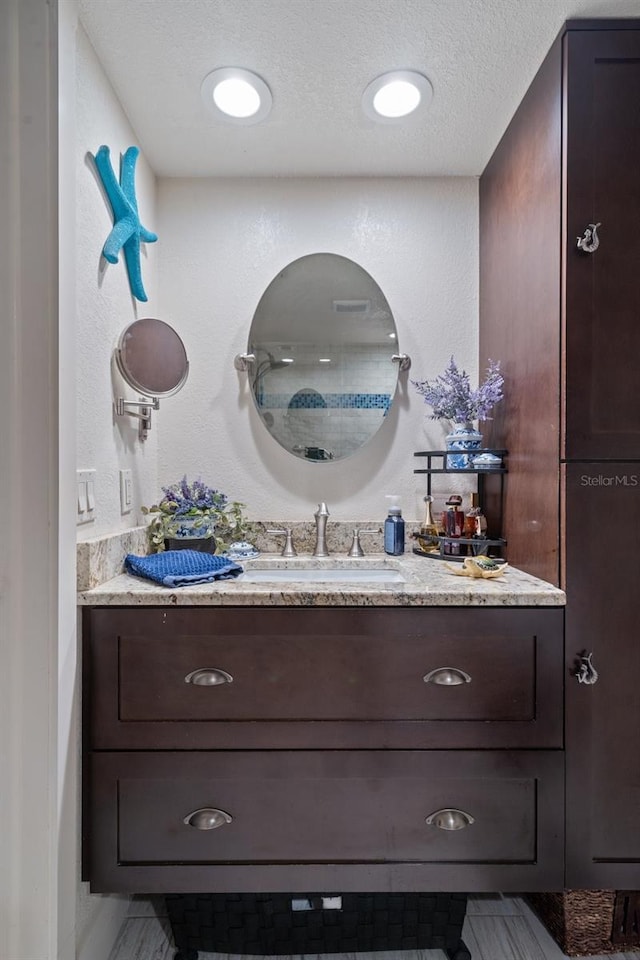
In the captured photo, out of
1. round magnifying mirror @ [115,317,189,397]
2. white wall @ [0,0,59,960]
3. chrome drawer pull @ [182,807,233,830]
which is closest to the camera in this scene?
white wall @ [0,0,59,960]

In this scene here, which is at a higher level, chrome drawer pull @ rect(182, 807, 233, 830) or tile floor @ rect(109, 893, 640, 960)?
chrome drawer pull @ rect(182, 807, 233, 830)

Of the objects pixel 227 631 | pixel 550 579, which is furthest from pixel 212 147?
pixel 550 579

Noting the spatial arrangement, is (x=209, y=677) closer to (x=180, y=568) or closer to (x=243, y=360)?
(x=180, y=568)

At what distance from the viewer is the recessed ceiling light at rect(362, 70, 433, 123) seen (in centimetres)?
136

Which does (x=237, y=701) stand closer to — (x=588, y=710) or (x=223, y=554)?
(x=223, y=554)

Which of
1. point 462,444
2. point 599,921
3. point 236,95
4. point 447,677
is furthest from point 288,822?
point 236,95

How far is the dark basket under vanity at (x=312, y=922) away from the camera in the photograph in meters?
1.27

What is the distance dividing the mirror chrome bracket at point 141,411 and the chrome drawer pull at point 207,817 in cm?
101

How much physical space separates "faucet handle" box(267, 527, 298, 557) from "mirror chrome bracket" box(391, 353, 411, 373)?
67cm

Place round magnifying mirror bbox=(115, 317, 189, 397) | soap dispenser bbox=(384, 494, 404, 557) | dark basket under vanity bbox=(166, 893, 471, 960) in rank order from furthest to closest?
soap dispenser bbox=(384, 494, 404, 557) → round magnifying mirror bbox=(115, 317, 189, 397) → dark basket under vanity bbox=(166, 893, 471, 960)

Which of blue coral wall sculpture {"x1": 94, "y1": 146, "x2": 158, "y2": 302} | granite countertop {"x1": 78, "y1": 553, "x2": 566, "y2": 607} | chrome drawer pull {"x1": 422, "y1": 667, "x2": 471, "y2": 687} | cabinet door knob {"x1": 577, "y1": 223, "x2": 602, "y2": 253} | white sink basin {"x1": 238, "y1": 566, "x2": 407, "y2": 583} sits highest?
blue coral wall sculpture {"x1": 94, "y1": 146, "x2": 158, "y2": 302}

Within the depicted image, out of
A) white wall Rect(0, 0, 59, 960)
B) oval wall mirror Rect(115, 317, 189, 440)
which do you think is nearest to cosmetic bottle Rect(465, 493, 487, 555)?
oval wall mirror Rect(115, 317, 189, 440)

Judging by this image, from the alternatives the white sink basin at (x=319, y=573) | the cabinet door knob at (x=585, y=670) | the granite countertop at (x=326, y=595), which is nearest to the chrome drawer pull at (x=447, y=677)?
the granite countertop at (x=326, y=595)

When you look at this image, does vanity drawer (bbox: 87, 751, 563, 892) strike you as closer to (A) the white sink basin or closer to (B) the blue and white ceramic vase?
(A) the white sink basin
